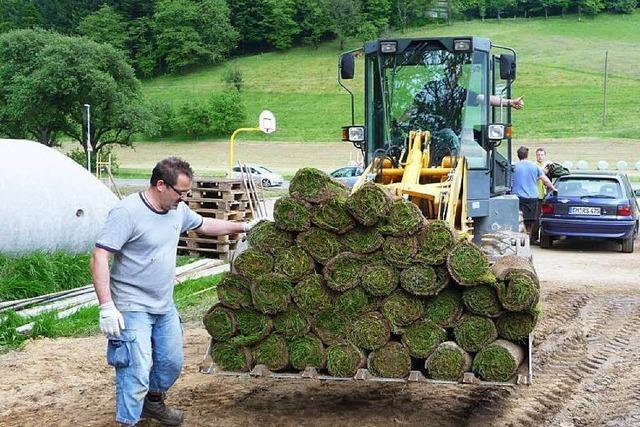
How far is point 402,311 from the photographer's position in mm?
6000

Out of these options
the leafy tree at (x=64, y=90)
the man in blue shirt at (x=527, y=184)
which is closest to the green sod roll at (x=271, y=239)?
the man in blue shirt at (x=527, y=184)

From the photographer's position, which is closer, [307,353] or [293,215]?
[307,353]

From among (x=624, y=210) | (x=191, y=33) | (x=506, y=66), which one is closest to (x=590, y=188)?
(x=624, y=210)

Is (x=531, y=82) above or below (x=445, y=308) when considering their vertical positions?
above

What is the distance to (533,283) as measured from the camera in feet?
19.3

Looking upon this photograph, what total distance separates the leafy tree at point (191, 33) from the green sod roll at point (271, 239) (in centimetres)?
8910

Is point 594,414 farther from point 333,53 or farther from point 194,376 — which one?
point 333,53

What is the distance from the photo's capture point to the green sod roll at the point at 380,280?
600 centimetres

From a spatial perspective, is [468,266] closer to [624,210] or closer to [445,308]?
[445,308]

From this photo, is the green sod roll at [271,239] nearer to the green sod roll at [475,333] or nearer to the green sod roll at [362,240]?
the green sod roll at [362,240]

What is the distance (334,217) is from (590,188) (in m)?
10.9

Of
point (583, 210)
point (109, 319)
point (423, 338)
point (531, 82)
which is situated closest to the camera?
point (109, 319)

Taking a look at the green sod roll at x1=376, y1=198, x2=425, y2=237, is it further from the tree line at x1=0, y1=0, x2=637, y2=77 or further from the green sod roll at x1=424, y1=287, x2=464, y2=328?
the tree line at x1=0, y1=0, x2=637, y2=77

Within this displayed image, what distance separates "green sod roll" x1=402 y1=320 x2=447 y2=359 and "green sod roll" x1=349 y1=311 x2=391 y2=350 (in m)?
0.15
